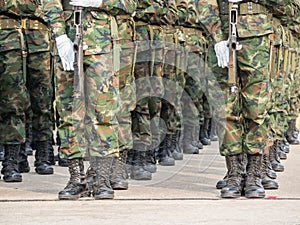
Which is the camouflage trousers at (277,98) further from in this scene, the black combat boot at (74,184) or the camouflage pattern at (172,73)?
the black combat boot at (74,184)

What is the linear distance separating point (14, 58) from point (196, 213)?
2.78m

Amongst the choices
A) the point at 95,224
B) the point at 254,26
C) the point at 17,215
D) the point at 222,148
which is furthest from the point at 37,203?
the point at 254,26

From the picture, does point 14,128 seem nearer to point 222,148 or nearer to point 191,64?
point 222,148

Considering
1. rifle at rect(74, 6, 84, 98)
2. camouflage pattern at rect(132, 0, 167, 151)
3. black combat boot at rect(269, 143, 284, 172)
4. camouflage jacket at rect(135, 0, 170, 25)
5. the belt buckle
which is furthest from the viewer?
black combat boot at rect(269, 143, 284, 172)

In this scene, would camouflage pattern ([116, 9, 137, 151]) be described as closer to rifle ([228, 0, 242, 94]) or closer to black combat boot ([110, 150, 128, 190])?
black combat boot ([110, 150, 128, 190])

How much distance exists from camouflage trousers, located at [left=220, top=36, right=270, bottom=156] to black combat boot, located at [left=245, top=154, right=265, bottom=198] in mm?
84

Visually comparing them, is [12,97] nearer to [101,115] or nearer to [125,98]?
[125,98]

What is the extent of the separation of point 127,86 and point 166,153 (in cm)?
268

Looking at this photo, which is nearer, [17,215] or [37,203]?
[17,215]

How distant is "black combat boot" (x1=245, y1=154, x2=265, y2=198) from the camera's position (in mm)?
7973

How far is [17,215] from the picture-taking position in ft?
22.2

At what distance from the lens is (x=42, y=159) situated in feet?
32.0

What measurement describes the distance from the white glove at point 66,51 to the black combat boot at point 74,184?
747mm

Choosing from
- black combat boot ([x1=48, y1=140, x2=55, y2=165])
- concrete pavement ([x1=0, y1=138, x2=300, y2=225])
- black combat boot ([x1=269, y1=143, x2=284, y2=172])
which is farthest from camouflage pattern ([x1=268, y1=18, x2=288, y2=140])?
black combat boot ([x1=48, y1=140, x2=55, y2=165])
